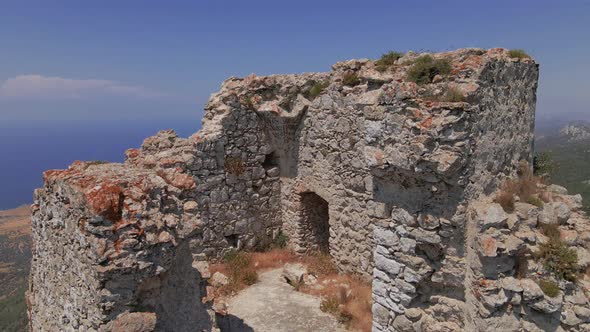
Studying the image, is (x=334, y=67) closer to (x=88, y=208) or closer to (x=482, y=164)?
(x=482, y=164)

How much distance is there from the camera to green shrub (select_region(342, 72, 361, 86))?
9406 mm

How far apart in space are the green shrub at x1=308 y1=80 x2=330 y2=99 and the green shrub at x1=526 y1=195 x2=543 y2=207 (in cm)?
605

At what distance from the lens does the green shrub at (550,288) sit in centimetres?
Result: 471

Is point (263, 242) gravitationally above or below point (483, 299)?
below

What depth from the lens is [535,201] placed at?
539cm

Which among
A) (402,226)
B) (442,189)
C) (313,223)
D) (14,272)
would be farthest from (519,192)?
(14,272)

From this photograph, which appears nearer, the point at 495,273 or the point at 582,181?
the point at 495,273

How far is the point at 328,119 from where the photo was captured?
10.3 metres

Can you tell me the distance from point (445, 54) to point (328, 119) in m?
4.79

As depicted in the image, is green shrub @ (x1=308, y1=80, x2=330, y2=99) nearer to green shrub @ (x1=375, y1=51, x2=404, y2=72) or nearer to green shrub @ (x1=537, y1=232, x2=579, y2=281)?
green shrub @ (x1=375, y1=51, x2=404, y2=72)

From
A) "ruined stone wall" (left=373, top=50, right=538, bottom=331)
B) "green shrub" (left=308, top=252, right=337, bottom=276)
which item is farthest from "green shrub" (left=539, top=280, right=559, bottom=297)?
"green shrub" (left=308, top=252, right=337, bottom=276)

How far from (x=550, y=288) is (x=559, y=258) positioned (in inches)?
15.7

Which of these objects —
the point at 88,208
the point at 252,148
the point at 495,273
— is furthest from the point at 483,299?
the point at 252,148

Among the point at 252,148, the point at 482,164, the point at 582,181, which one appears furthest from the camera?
the point at 582,181
